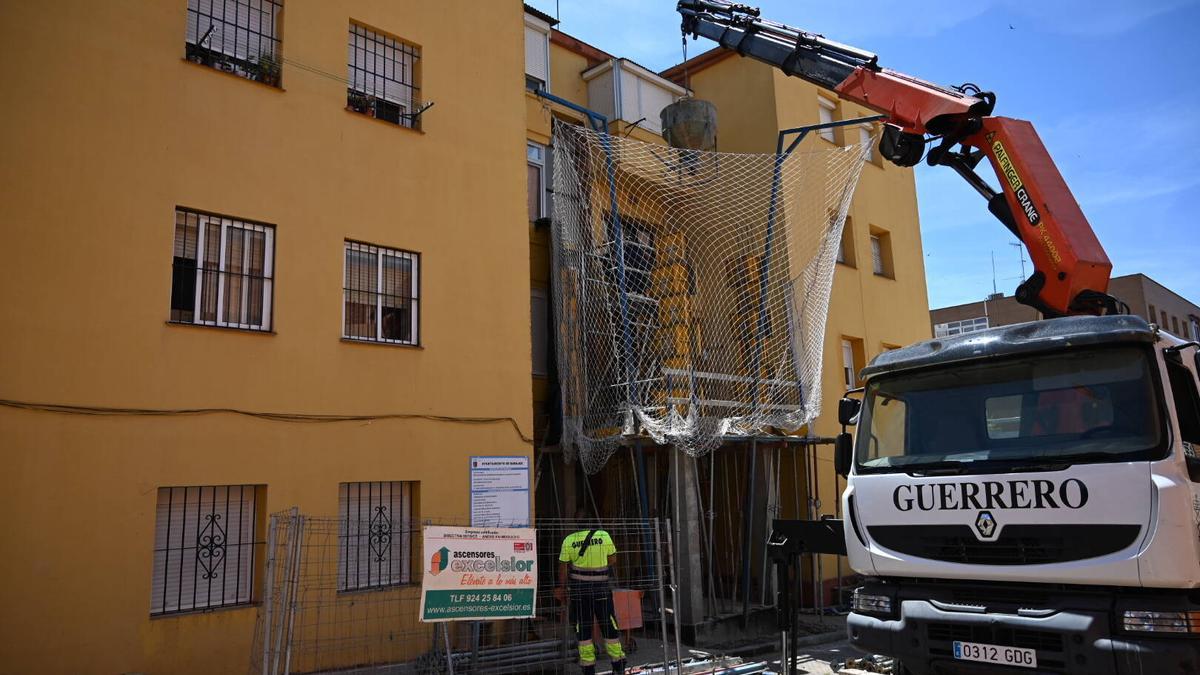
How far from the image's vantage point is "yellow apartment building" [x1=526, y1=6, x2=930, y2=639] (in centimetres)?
1254

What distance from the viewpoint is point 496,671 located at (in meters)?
8.48

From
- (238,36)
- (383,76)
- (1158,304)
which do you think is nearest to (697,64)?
(383,76)

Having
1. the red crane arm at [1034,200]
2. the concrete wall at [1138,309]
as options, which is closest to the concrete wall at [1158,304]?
the concrete wall at [1138,309]

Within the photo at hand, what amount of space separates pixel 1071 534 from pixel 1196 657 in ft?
2.93

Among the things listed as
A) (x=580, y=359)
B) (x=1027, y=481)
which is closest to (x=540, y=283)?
(x=580, y=359)

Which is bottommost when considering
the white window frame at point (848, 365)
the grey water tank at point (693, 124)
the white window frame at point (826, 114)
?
the white window frame at point (848, 365)

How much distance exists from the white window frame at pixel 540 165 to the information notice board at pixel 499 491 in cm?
456

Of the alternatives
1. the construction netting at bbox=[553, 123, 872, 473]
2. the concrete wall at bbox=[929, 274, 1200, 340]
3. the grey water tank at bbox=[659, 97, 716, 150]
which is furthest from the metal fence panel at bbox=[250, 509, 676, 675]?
the concrete wall at bbox=[929, 274, 1200, 340]

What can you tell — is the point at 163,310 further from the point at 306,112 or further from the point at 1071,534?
the point at 1071,534

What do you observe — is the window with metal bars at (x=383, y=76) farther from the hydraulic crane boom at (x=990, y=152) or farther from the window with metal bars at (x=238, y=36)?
the hydraulic crane boom at (x=990, y=152)

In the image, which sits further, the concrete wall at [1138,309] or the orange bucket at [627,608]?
the concrete wall at [1138,309]

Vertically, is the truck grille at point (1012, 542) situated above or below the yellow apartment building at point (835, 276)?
below

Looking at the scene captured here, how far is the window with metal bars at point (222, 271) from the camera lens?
27.2ft

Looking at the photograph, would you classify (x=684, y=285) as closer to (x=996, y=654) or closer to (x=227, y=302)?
(x=227, y=302)
